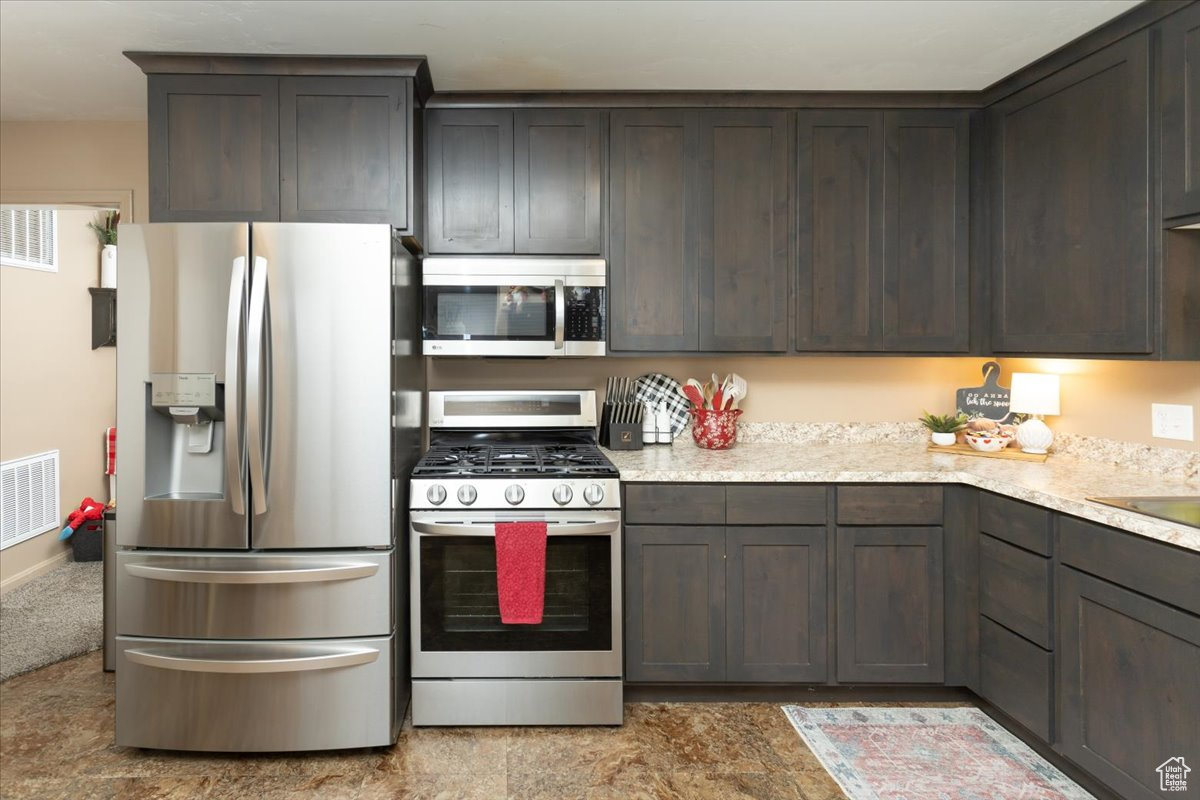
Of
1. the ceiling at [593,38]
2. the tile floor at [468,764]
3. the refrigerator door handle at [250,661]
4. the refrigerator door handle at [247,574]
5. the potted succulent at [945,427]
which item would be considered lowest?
the tile floor at [468,764]

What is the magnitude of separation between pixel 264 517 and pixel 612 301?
1518 mm

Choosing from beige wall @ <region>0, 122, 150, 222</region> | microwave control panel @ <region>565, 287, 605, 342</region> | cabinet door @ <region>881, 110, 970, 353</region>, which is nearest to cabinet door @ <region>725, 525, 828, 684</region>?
microwave control panel @ <region>565, 287, 605, 342</region>

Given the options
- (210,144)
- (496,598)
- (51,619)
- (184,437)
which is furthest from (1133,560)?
(51,619)

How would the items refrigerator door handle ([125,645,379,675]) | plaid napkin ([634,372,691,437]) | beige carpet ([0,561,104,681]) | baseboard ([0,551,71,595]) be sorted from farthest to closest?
baseboard ([0,551,71,595])
plaid napkin ([634,372,691,437])
beige carpet ([0,561,104,681])
refrigerator door handle ([125,645,379,675])

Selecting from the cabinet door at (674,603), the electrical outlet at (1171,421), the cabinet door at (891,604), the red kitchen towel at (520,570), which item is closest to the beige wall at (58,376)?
the red kitchen towel at (520,570)

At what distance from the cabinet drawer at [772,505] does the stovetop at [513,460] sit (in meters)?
0.47

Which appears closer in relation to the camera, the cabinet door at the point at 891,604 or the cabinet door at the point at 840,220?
the cabinet door at the point at 891,604

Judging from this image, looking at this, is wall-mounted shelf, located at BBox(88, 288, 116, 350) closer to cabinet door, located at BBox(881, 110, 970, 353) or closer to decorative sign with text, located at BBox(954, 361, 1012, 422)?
cabinet door, located at BBox(881, 110, 970, 353)

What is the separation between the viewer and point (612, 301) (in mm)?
2912

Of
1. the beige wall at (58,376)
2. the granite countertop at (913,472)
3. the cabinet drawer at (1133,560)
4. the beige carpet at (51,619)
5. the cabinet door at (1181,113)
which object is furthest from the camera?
the beige wall at (58,376)

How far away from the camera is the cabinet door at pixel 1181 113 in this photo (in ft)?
6.64

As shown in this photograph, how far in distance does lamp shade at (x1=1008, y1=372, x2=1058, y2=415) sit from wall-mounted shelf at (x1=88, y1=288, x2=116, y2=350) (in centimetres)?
516

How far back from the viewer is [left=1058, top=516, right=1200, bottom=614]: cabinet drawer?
1.72 metres

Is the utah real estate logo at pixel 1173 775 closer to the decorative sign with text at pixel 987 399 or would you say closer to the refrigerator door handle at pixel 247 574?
the decorative sign with text at pixel 987 399
